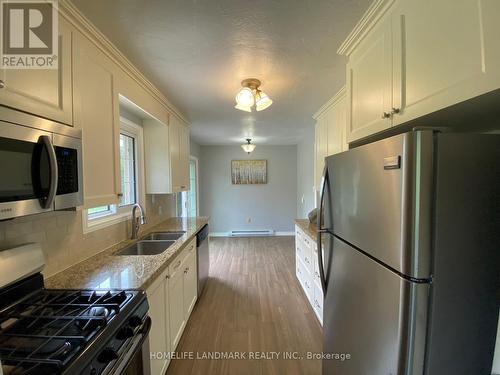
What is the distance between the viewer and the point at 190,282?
2498mm

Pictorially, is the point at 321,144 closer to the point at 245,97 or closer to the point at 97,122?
the point at 245,97

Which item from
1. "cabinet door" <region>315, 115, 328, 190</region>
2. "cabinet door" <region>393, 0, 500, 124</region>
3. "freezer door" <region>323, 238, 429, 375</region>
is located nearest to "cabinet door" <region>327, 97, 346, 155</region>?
"cabinet door" <region>315, 115, 328, 190</region>

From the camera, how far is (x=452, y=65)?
80 centimetres

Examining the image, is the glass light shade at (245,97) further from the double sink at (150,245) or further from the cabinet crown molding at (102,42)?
the double sink at (150,245)

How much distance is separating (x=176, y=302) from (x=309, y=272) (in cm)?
155

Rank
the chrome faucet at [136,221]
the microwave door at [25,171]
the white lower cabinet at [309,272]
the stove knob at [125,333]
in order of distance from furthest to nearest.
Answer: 1. the white lower cabinet at [309,272]
2. the chrome faucet at [136,221]
3. the stove knob at [125,333]
4. the microwave door at [25,171]

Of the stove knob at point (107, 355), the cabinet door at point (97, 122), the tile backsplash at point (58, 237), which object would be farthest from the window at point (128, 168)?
the stove knob at point (107, 355)

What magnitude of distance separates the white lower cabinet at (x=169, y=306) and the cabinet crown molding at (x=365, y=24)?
6.53ft

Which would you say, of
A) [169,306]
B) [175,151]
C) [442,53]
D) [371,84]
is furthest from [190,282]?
[442,53]

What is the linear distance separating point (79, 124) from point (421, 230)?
5.47ft

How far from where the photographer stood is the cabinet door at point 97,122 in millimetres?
1317

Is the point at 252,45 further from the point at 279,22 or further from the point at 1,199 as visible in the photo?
the point at 1,199

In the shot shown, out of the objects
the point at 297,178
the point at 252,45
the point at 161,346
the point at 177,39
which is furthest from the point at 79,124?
the point at 297,178

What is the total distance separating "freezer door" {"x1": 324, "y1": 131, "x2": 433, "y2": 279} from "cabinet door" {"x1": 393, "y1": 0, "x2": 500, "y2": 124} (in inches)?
7.9
